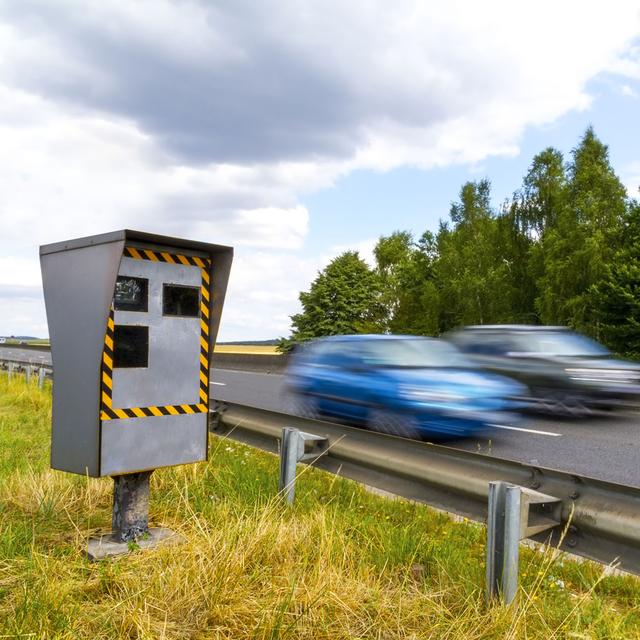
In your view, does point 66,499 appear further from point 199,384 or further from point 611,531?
point 611,531

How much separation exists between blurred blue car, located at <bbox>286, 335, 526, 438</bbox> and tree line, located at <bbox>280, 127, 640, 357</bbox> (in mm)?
31212

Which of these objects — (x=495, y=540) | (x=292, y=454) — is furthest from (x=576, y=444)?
(x=495, y=540)

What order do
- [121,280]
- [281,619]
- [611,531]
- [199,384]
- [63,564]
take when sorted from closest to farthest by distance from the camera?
[281,619] → [611,531] → [63,564] → [121,280] → [199,384]

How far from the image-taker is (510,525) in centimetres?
320

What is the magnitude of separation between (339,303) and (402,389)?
194 feet

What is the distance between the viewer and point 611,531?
310cm

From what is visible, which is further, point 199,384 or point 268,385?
point 268,385

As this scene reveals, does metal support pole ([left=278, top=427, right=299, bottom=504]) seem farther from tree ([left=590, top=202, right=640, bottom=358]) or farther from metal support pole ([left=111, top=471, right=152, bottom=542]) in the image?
tree ([left=590, top=202, right=640, bottom=358])

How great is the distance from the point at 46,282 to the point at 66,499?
5.22 feet

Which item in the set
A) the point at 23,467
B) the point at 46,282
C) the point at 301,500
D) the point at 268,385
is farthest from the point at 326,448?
the point at 268,385

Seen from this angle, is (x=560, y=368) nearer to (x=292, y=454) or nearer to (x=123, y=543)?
(x=292, y=454)

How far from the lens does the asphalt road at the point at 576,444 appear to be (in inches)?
304

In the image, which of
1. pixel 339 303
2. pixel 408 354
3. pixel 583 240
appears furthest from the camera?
pixel 339 303

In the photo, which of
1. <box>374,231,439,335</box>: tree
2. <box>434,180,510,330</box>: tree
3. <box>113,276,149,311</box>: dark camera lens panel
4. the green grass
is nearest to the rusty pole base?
the green grass
